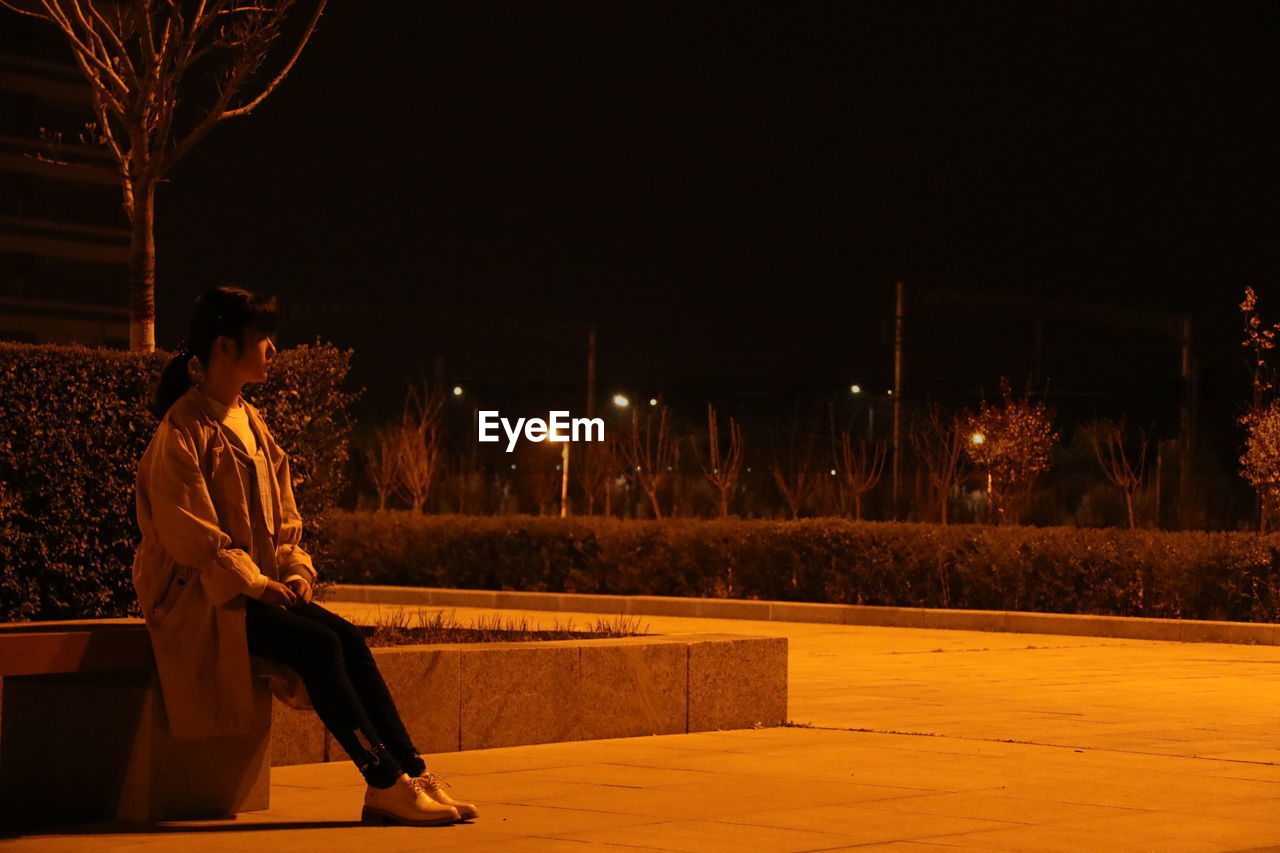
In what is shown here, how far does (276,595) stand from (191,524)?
384mm

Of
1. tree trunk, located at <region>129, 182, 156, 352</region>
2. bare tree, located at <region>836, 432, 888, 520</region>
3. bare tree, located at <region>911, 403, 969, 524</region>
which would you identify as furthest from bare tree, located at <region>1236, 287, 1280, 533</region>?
tree trunk, located at <region>129, 182, 156, 352</region>

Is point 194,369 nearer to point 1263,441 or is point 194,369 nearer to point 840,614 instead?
point 840,614

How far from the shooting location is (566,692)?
10.2 metres

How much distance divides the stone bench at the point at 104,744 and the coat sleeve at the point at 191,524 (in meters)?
0.50

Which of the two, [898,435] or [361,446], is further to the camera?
[361,446]

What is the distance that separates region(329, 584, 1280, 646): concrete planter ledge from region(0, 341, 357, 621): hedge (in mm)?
11540

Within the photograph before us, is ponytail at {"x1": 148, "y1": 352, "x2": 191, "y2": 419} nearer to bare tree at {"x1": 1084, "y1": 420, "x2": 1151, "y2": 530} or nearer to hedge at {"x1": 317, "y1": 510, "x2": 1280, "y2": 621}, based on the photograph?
hedge at {"x1": 317, "y1": 510, "x2": 1280, "y2": 621}

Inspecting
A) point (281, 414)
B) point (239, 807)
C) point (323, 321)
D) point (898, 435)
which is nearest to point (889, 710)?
point (281, 414)

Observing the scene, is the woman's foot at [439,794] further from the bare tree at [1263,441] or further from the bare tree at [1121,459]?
the bare tree at [1121,459]

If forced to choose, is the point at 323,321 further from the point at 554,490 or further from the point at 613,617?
the point at 613,617

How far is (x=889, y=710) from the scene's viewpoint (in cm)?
1225

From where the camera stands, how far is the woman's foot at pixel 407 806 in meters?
7.10

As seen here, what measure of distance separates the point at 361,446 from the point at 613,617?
95.3ft

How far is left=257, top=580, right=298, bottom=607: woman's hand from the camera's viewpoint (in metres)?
6.94
